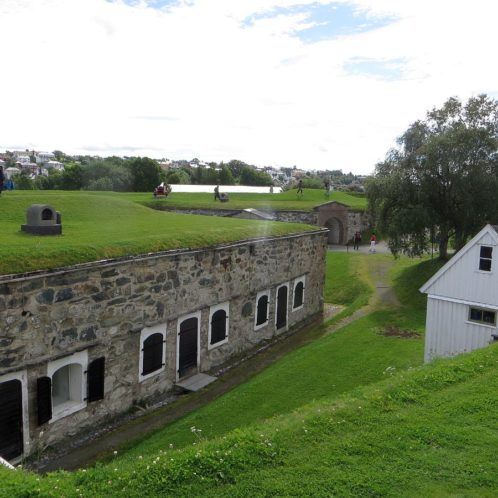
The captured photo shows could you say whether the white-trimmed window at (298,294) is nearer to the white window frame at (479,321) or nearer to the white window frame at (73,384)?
the white window frame at (479,321)

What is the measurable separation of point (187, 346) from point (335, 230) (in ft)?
82.9

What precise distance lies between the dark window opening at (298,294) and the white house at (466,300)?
530 cm

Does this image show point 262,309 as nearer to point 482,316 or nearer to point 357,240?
point 482,316

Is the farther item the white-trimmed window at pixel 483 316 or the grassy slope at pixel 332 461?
the white-trimmed window at pixel 483 316

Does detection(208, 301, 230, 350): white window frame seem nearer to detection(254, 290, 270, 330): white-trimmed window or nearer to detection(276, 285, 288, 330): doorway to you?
detection(254, 290, 270, 330): white-trimmed window

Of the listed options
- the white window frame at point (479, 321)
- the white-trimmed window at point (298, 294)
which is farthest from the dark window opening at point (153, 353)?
the white window frame at point (479, 321)

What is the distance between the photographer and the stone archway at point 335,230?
118 ft

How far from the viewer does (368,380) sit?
13227mm

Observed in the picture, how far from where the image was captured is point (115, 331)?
1068 centimetres

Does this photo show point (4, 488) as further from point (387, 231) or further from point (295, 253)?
point (387, 231)

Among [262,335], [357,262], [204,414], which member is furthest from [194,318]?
[357,262]

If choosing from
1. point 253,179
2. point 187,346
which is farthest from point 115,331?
point 253,179

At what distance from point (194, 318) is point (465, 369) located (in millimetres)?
6784

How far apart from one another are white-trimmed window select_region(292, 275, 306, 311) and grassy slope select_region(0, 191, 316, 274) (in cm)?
194
